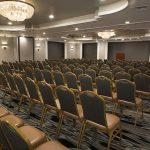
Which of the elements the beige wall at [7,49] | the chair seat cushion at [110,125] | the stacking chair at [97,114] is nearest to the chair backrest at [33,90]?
the stacking chair at [97,114]

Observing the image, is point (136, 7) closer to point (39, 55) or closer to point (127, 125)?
point (127, 125)

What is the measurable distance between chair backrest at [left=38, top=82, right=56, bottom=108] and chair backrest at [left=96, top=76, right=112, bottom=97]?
1502 millimetres

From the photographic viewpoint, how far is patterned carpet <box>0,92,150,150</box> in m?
3.19

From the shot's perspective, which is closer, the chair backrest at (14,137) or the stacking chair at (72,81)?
the chair backrest at (14,137)

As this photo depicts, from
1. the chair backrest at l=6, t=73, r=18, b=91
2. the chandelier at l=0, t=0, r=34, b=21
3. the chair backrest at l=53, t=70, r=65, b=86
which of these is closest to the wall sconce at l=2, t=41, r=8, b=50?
the chandelier at l=0, t=0, r=34, b=21

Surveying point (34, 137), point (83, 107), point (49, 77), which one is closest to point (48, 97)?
point (83, 107)

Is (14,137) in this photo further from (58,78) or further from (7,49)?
(7,49)

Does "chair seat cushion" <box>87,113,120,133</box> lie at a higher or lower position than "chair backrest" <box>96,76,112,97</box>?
lower

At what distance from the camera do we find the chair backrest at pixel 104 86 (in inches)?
176

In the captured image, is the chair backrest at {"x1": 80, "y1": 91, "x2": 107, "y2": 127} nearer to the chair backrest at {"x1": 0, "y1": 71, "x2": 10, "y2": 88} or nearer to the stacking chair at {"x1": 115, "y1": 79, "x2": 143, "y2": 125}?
the stacking chair at {"x1": 115, "y1": 79, "x2": 143, "y2": 125}

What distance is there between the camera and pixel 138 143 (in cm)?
329

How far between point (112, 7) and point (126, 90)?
463cm

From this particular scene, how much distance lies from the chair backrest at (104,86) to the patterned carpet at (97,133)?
27.2 inches

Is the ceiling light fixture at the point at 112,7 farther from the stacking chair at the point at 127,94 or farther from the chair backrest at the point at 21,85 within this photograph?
the chair backrest at the point at 21,85
